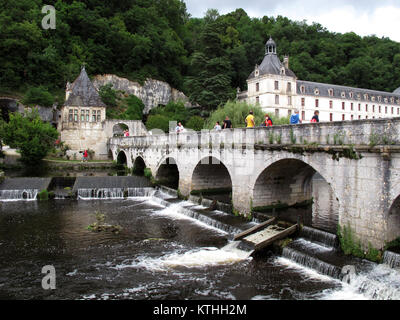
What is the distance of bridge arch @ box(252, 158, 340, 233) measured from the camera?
16078 mm

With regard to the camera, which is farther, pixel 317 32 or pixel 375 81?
pixel 317 32

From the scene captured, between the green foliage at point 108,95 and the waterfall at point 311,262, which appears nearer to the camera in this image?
the waterfall at point 311,262

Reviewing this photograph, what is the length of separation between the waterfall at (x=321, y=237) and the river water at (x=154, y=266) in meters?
1.65

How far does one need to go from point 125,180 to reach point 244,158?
1501 centimetres

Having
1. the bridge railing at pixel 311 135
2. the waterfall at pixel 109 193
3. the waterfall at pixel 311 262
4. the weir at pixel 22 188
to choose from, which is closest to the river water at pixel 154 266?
the waterfall at pixel 311 262

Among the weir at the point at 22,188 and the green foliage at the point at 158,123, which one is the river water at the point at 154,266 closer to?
the weir at the point at 22,188

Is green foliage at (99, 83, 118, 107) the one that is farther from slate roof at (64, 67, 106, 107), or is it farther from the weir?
the weir

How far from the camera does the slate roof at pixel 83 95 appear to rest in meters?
48.1

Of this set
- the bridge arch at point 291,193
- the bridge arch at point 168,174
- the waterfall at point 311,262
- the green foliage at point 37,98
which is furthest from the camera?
the green foliage at point 37,98

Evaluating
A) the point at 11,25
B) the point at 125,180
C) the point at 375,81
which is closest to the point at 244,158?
the point at 125,180

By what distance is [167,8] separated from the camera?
270ft

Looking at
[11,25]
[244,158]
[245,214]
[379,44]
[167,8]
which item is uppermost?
[167,8]
